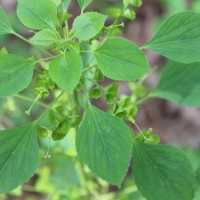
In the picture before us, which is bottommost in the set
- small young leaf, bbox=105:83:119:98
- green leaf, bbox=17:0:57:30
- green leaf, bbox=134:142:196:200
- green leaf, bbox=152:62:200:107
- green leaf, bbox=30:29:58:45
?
green leaf, bbox=134:142:196:200

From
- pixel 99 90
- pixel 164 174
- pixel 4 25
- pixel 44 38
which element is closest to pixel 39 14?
pixel 44 38

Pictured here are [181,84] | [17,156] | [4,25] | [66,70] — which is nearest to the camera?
[66,70]

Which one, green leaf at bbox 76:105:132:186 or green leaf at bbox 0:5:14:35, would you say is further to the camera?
green leaf at bbox 0:5:14:35

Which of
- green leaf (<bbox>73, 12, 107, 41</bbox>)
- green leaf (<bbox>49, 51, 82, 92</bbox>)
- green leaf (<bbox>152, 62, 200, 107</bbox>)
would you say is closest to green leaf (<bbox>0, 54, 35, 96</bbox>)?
green leaf (<bbox>49, 51, 82, 92</bbox>)

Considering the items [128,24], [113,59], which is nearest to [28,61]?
[113,59]

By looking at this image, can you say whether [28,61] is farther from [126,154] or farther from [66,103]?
[66,103]

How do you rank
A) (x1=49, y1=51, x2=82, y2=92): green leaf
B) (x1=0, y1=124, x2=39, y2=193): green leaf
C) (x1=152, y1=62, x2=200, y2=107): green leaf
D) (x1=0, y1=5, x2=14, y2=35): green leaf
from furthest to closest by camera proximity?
(x1=152, y1=62, x2=200, y2=107): green leaf, (x1=0, y1=5, x2=14, y2=35): green leaf, (x1=0, y1=124, x2=39, y2=193): green leaf, (x1=49, y1=51, x2=82, y2=92): green leaf

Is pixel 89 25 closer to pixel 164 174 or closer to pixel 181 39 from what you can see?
pixel 181 39

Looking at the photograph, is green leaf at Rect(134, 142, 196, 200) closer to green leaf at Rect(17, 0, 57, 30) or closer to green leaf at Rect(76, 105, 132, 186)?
green leaf at Rect(76, 105, 132, 186)
